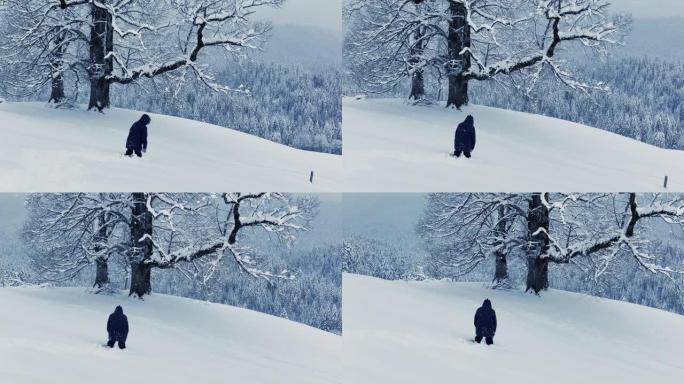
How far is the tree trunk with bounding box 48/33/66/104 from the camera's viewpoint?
40.7 ft

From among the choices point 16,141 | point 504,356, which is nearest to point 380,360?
point 504,356

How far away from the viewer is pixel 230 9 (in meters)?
12.4

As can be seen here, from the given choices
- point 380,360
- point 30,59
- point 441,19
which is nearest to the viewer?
point 441,19

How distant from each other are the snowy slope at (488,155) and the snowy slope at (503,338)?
7.03 feet

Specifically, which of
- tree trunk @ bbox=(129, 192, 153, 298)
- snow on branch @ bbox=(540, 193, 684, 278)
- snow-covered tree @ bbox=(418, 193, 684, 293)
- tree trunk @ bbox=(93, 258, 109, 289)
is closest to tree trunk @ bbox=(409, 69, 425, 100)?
snow-covered tree @ bbox=(418, 193, 684, 293)

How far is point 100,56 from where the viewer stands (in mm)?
12555

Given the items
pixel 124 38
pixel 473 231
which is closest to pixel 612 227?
pixel 473 231

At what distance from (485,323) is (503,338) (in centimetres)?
37

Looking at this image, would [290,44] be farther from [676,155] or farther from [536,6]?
[676,155]

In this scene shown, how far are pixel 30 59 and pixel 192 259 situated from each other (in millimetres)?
3168

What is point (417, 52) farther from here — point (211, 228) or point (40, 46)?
point (211, 228)

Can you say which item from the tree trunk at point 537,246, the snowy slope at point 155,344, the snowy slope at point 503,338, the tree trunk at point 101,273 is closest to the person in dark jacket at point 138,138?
the snowy slope at point 155,344

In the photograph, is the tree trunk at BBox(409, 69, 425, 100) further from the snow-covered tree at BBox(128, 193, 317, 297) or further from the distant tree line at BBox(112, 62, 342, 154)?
the snow-covered tree at BBox(128, 193, 317, 297)

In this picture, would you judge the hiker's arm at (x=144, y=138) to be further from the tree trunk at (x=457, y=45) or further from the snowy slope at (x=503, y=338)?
the snowy slope at (x=503, y=338)
